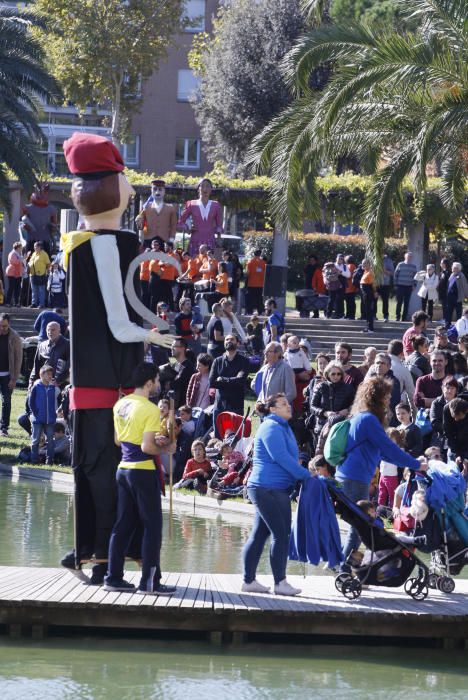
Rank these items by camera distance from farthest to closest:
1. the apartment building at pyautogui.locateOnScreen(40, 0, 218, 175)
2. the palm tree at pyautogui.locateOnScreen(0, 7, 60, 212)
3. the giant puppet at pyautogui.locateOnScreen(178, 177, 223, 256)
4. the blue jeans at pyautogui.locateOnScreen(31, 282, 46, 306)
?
1. the apartment building at pyautogui.locateOnScreen(40, 0, 218, 175)
2. the blue jeans at pyautogui.locateOnScreen(31, 282, 46, 306)
3. the palm tree at pyautogui.locateOnScreen(0, 7, 60, 212)
4. the giant puppet at pyautogui.locateOnScreen(178, 177, 223, 256)

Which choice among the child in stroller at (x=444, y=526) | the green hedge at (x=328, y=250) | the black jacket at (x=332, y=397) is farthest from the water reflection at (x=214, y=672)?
the green hedge at (x=328, y=250)

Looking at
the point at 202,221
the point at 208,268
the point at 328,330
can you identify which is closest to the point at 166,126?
the point at 328,330

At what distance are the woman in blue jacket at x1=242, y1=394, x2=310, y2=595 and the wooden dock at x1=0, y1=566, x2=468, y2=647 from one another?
0.97 ft

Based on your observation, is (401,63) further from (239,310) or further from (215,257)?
(239,310)

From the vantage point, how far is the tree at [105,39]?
48.7 meters

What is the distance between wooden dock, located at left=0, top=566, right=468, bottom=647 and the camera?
9.43 metres

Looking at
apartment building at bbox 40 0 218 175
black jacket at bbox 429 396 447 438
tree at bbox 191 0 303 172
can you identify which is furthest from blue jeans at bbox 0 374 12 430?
apartment building at bbox 40 0 218 175

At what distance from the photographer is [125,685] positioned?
28.1 ft

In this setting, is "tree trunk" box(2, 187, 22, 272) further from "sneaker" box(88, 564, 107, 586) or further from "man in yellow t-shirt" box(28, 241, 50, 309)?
"sneaker" box(88, 564, 107, 586)

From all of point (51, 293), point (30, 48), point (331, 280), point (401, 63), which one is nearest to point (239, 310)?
point (331, 280)

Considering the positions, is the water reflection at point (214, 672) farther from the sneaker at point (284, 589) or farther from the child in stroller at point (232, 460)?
the child in stroller at point (232, 460)

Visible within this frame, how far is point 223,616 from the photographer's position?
31.1 ft

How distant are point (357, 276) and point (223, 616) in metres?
20.9

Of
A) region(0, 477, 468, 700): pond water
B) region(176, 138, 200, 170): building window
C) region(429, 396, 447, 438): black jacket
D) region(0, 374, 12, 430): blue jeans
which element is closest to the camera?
region(0, 477, 468, 700): pond water
